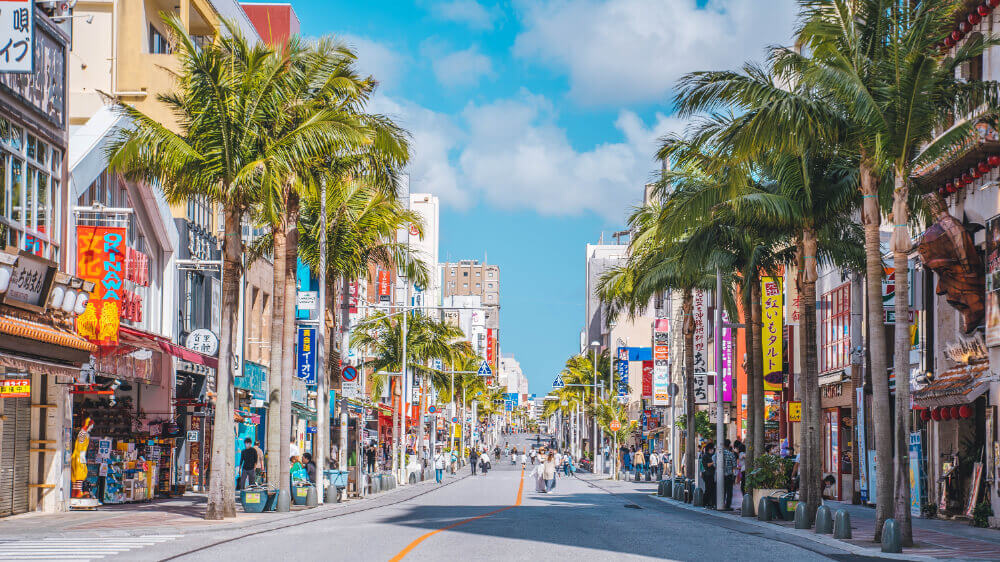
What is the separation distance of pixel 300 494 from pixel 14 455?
8.03 m

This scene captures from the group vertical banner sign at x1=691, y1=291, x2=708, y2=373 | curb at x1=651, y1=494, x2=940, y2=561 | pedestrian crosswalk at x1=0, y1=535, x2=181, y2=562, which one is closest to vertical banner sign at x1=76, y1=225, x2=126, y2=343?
pedestrian crosswalk at x1=0, y1=535, x2=181, y2=562

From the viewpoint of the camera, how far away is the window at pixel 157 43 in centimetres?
4003

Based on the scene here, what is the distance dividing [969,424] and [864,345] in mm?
9433

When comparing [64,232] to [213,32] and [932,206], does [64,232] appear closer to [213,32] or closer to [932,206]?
[213,32]

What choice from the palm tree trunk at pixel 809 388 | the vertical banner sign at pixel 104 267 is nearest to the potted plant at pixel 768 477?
the palm tree trunk at pixel 809 388

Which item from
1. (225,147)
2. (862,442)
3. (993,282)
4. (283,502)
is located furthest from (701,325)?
(225,147)

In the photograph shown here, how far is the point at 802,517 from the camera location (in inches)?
994

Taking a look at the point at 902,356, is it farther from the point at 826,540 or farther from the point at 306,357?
the point at 306,357

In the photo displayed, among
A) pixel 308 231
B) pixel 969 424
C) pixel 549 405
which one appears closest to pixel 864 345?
pixel 969 424

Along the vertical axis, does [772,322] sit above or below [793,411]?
above

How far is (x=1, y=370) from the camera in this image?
25641mm

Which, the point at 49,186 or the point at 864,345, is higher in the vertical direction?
the point at 49,186

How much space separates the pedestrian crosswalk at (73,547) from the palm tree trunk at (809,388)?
46.9 ft

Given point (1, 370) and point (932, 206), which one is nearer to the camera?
point (1, 370)
